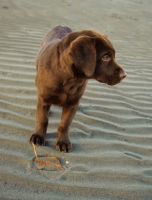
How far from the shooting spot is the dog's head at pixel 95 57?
10.4ft

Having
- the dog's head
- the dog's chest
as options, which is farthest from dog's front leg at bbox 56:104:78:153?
the dog's head

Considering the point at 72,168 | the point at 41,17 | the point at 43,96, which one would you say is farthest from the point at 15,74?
the point at 41,17

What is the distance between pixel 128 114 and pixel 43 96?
4.61 ft

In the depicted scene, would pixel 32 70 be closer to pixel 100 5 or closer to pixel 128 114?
pixel 128 114

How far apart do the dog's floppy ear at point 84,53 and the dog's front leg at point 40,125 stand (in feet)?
2.37

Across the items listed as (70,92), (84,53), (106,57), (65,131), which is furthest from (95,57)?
(65,131)

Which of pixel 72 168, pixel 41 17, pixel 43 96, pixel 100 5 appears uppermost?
pixel 43 96

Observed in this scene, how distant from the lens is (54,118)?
423 centimetres

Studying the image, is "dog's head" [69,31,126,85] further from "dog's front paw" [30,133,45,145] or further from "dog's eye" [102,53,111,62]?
"dog's front paw" [30,133,45,145]

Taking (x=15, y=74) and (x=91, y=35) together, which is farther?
(x=15, y=74)

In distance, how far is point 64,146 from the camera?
349cm

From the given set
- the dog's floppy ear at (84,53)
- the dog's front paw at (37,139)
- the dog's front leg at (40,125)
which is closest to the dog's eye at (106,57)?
the dog's floppy ear at (84,53)

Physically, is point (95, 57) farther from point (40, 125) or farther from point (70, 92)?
point (40, 125)

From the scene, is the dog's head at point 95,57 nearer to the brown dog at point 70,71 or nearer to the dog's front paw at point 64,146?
the brown dog at point 70,71
